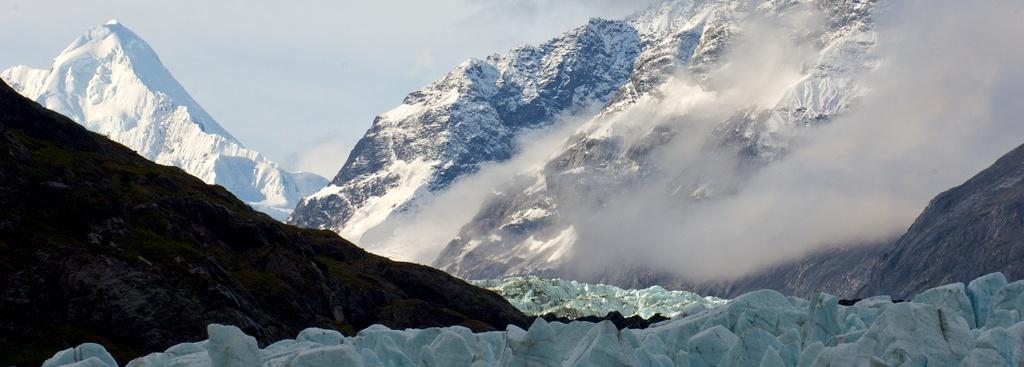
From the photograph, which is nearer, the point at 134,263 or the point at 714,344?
the point at 714,344

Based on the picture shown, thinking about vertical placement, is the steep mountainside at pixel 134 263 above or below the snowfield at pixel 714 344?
above

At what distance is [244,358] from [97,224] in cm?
5188

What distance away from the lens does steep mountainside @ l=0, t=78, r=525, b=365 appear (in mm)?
88562

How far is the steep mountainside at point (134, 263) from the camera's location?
291 ft

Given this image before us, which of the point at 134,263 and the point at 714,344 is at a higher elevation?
the point at 134,263

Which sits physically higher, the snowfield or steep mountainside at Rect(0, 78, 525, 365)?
steep mountainside at Rect(0, 78, 525, 365)

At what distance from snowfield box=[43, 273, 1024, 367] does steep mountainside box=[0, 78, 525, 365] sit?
16.3 meters

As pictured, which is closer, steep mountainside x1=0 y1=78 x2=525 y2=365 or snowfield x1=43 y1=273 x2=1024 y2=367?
snowfield x1=43 y1=273 x2=1024 y2=367

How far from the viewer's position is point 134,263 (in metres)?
95.2

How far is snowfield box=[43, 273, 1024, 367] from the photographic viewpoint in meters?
57.6

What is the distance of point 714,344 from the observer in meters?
71.8

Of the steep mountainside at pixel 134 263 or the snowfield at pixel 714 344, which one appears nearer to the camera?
the snowfield at pixel 714 344

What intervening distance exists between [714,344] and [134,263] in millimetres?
46106

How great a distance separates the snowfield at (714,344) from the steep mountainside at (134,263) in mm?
16335
